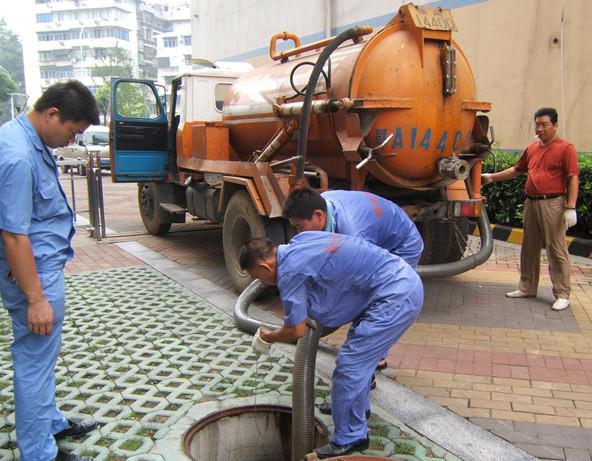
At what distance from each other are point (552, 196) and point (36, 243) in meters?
4.23

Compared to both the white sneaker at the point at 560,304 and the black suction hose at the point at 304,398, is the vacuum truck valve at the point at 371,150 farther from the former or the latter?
the white sneaker at the point at 560,304

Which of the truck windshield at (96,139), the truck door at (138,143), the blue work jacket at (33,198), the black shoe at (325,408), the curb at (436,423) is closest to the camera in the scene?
the blue work jacket at (33,198)

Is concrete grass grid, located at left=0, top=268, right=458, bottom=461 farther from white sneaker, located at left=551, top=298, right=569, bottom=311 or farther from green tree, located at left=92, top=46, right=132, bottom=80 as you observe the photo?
green tree, located at left=92, top=46, right=132, bottom=80

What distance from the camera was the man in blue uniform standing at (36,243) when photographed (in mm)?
2205

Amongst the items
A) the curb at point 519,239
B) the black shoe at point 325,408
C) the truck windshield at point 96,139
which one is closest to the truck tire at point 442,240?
the curb at point 519,239

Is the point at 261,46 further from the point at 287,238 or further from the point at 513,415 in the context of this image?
the point at 513,415

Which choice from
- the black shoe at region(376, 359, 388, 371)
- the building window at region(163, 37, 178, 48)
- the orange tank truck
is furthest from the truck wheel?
the building window at region(163, 37, 178, 48)

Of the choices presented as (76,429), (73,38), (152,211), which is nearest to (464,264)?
(76,429)

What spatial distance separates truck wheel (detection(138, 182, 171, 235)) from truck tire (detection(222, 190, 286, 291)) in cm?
290

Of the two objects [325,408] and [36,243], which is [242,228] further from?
[36,243]

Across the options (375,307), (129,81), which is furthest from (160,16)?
(375,307)

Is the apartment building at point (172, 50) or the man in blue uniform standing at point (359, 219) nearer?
the man in blue uniform standing at point (359, 219)

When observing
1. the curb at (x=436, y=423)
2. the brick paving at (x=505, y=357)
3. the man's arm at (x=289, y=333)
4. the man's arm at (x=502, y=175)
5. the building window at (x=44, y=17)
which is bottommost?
the brick paving at (x=505, y=357)

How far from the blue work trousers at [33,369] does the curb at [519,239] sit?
19.6 ft
